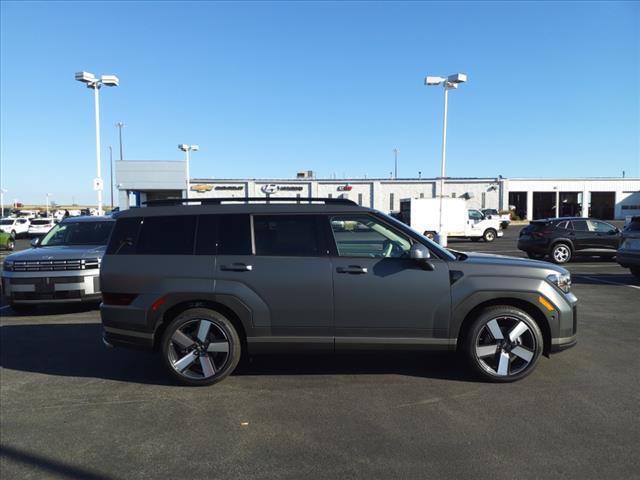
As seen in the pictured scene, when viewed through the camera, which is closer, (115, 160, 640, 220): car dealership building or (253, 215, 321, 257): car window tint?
(253, 215, 321, 257): car window tint

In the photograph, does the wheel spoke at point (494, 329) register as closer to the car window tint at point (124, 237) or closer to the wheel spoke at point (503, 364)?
the wheel spoke at point (503, 364)

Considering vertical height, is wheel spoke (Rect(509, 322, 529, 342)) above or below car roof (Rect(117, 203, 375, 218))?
below

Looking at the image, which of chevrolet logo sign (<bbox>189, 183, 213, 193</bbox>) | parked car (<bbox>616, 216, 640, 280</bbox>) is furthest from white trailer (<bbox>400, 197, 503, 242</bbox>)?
chevrolet logo sign (<bbox>189, 183, 213, 193</bbox>)

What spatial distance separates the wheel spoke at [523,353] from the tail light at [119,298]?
3.83 metres

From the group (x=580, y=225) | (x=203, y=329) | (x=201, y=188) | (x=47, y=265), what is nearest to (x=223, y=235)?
(x=203, y=329)

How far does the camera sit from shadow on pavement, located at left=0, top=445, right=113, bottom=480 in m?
3.33

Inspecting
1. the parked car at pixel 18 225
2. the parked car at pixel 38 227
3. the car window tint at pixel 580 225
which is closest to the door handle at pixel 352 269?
the car window tint at pixel 580 225

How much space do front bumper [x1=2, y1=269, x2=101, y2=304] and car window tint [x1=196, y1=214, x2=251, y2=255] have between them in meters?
4.24

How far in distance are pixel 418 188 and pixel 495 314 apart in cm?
5811

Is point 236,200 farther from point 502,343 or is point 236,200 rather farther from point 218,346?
point 502,343

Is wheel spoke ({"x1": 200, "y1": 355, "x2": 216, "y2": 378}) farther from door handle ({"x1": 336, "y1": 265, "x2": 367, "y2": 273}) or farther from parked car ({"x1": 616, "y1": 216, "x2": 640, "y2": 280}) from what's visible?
parked car ({"x1": 616, "y1": 216, "x2": 640, "y2": 280})

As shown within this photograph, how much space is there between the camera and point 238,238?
497 centimetres

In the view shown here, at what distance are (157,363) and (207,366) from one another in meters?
1.19

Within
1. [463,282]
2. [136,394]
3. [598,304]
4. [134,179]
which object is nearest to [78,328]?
[136,394]
